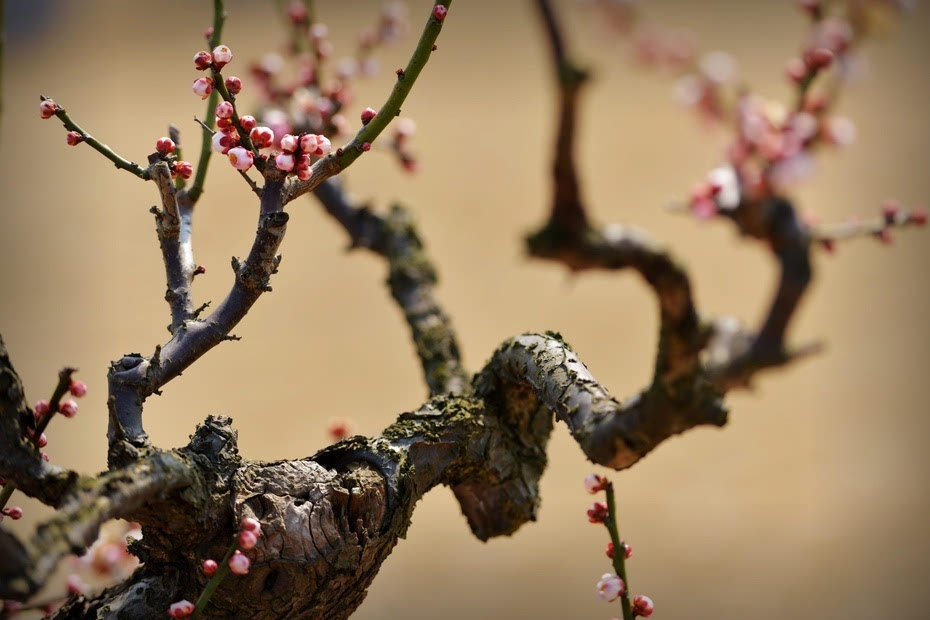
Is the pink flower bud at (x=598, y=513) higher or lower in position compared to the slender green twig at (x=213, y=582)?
higher

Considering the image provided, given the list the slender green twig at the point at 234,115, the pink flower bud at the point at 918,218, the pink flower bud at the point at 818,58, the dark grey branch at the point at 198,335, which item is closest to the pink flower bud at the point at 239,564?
the dark grey branch at the point at 198,335

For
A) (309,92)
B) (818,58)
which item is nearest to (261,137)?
(309,92)

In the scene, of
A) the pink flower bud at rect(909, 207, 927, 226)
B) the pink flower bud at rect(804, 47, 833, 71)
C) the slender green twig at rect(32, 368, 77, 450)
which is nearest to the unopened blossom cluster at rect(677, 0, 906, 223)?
the pink flower bud at rect(804, 47, 833, 71)

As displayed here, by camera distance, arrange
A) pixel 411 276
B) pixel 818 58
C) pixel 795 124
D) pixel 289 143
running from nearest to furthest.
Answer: pixel 289 143, pixel 411 276, pixel 818 58, pixel 795 124

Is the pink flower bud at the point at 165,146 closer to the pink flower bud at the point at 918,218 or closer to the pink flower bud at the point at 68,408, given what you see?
the pink flower bud at the point at 68,408

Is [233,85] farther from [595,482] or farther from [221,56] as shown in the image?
[595,482]

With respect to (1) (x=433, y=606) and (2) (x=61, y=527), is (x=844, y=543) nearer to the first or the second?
(1) (x=433, y=606)
